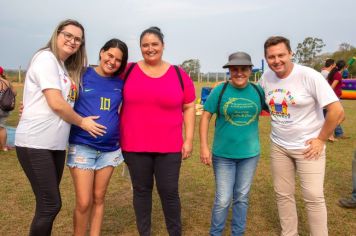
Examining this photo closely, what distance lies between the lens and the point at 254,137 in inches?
137

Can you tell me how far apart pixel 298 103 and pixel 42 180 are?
2.23 m

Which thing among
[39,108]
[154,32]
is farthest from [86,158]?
[154,32]

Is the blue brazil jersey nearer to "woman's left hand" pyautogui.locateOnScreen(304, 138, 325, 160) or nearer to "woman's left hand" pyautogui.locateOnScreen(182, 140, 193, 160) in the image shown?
"woman's left hand" pyautogui.locateOnScreen(182, 140, 193, 160)

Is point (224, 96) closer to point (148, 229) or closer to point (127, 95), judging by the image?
point (127, 95)

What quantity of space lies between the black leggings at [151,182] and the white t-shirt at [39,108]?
2.63 ft

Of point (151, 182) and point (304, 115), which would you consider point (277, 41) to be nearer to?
point (304, 115)

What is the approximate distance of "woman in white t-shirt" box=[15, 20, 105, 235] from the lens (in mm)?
2701

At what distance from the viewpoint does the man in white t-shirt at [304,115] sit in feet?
10.4

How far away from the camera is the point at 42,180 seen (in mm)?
2758

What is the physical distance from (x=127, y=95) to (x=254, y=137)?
1269 millimetres

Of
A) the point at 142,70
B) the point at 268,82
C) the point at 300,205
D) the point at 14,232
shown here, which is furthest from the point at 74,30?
the point at 300,205

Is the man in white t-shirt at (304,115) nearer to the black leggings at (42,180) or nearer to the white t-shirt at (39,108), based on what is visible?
the white t-shirt at (39,108)

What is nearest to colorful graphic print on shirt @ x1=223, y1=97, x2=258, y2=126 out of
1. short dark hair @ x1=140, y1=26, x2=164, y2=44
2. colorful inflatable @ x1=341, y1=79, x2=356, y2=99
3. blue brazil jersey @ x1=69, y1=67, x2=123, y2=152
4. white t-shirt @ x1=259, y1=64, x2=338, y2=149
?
white t-shirt @ x1=259, y1=64, x2=338, y2=149

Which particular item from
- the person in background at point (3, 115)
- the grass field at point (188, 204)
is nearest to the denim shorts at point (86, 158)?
the grass field at point (188, 204)
